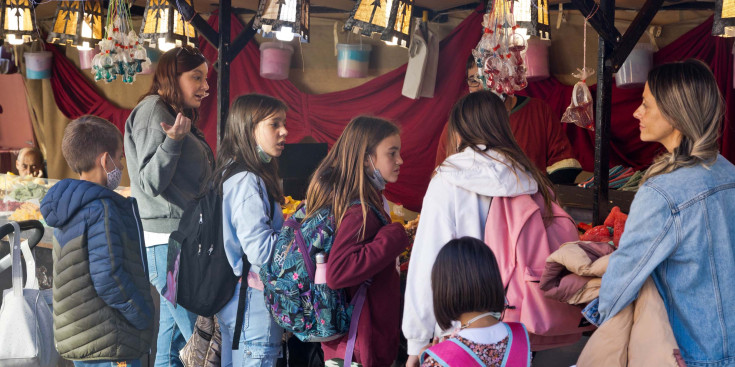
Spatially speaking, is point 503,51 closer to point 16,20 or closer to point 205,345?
point 205,345

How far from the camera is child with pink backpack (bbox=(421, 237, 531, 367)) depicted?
1.95 meters

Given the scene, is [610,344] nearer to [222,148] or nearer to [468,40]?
[222,148]

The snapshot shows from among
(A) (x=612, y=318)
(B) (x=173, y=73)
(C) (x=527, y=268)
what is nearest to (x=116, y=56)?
(B) (x=173, y=73)

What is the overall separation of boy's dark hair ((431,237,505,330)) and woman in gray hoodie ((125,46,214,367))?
1.74 meters

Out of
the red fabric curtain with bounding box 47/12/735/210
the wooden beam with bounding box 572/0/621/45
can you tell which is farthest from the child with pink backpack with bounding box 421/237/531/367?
the red fabric curtain with bounding box 47/12/735/210

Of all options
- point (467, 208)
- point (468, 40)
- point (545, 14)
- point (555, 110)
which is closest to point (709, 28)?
point (555, 110)

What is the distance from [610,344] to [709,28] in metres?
4.40

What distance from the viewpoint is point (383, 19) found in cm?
393

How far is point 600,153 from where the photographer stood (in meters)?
4.18

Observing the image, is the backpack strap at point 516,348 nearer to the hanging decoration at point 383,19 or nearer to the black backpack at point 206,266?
the black backpack at point 206,266

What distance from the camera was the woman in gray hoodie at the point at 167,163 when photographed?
343cm

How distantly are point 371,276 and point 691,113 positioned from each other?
1.19 metres

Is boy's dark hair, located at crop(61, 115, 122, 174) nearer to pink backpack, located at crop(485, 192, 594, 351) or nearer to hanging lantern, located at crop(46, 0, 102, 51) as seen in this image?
pink backpack, located at crop(485, 192, 594, 351)

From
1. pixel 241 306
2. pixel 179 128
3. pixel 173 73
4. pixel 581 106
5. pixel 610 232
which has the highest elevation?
pixel 173 73
